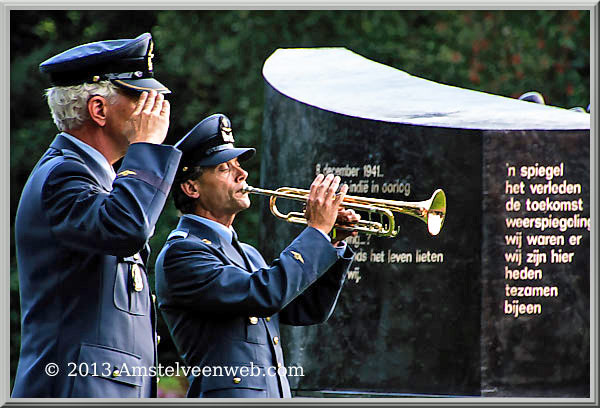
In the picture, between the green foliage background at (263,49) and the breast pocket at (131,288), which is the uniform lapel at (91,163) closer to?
the breast pocket at (131,288)

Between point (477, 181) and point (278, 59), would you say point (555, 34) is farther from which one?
point (477, 181)

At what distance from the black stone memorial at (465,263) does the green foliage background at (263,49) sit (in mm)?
6326

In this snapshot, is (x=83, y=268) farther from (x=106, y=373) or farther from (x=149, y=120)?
(x=149, y=120)

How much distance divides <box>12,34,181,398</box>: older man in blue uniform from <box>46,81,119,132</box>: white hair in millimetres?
42

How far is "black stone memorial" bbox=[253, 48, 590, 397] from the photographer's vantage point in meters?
6.52

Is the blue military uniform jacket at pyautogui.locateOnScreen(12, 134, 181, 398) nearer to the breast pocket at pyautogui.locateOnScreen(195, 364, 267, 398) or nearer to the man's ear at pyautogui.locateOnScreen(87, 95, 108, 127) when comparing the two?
the man's ear at pyautogui.locateOnScreen(87, 95, 108, 127)

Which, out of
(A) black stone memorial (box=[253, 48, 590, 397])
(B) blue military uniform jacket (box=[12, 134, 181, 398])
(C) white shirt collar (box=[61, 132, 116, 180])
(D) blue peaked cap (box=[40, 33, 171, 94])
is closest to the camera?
(B) blue military uniform jacket (box=[12, 134, 181, 398])

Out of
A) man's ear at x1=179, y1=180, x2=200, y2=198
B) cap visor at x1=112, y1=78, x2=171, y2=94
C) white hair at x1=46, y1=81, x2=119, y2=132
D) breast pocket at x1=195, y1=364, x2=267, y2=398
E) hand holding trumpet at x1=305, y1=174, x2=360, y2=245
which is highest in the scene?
cap visor at x1=112, y1=78, x2=171, y2=94

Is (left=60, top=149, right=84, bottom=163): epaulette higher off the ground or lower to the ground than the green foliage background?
lower

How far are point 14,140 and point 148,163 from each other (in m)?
10.2

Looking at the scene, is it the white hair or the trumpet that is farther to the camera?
the trumpet

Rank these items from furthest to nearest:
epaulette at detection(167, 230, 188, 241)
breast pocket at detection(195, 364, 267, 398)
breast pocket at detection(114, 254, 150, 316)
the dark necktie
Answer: the dark necktie
epaulette at detection(167, 230, 188, 241)
breast pocket at detection(195, 364, 267, 398)
breast pocket at detection(114, 254, 150, 316)

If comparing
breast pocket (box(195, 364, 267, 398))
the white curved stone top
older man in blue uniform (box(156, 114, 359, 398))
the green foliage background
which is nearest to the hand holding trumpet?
older man in blue uniform (box(156, 114, 359, 398))

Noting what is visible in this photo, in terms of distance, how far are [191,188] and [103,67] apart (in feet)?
3.06
